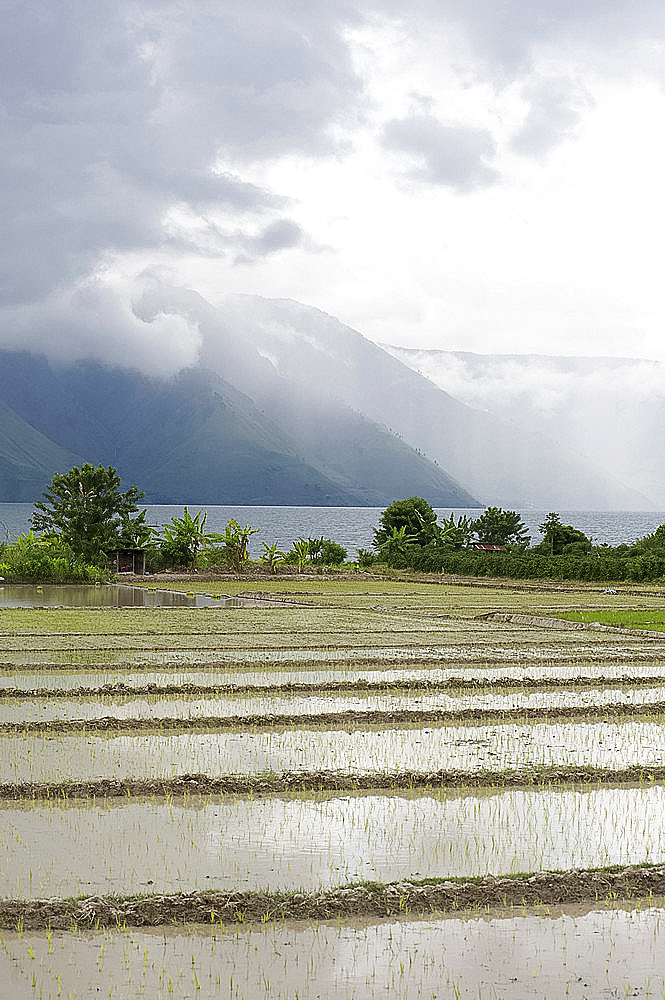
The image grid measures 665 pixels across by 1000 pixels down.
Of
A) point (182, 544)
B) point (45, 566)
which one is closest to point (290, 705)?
point (45, 566)

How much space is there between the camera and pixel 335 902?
4.16 metres

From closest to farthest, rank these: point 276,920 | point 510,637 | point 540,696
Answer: point 276,920 < point 540,696 < point 510,637

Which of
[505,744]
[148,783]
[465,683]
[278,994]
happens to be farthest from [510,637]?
[278,994]

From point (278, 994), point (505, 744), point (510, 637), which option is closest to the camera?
point (278, 994)

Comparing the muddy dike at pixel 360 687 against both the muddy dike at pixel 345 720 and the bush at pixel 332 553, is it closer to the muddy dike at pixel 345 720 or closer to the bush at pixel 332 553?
the muddy dike at pixel 345 720

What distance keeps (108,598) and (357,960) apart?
2127 cm

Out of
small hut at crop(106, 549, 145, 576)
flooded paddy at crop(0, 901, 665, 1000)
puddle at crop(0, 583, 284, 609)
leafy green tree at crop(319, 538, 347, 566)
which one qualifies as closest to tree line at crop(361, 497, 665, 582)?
leafy green tree at crop(319, 538, 347, 566)

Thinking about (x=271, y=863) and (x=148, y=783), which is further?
(x=148, y=783)

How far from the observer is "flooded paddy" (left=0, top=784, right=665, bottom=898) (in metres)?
4.54

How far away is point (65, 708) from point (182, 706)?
3.49 ft

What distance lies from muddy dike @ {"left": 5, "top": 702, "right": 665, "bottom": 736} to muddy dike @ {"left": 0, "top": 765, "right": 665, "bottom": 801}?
179cm

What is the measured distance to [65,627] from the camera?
16453 millimetres

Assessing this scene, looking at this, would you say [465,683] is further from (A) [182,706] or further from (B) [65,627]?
(B) [65,627]

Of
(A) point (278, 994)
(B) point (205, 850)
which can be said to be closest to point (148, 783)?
(B) point (205, 850)
